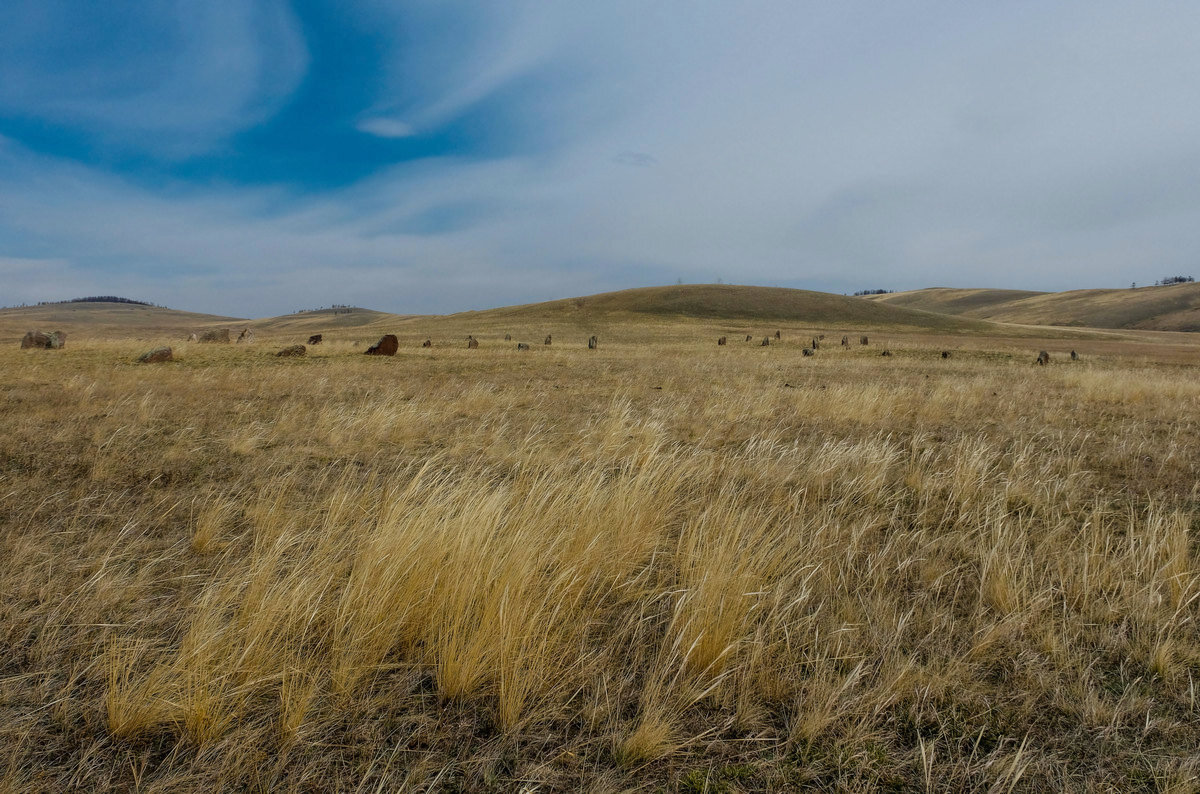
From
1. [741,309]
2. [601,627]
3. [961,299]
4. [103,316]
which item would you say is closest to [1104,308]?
[961,299]

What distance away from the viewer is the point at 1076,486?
15.8 feet

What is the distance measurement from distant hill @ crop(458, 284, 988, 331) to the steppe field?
58843 millimetres

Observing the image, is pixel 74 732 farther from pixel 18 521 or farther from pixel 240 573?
pixel 18 521

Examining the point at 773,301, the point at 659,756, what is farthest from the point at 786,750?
the point at 773,301

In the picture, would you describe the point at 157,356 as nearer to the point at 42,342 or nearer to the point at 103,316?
the point at 42,342

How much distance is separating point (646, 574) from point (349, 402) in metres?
8.00

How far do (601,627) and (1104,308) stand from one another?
139m

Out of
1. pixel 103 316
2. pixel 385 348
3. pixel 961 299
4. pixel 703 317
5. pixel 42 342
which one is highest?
pixel 103 316

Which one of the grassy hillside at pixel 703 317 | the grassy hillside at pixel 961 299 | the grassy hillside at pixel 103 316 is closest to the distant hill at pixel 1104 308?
the grassy hillside at pixel 961 299

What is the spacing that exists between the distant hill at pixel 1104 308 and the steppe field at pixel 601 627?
345 feet

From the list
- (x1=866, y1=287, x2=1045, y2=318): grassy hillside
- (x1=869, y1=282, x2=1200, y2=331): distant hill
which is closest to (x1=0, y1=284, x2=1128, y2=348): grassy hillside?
(x1=869, y1=282, x2=1200, y2=331): distant hill

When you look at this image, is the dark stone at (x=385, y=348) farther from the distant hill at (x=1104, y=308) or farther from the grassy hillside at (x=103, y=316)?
the grassy hillside at (x=103, y=316)

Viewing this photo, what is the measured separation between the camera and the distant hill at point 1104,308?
87250 mm

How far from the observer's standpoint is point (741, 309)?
7012 cm
